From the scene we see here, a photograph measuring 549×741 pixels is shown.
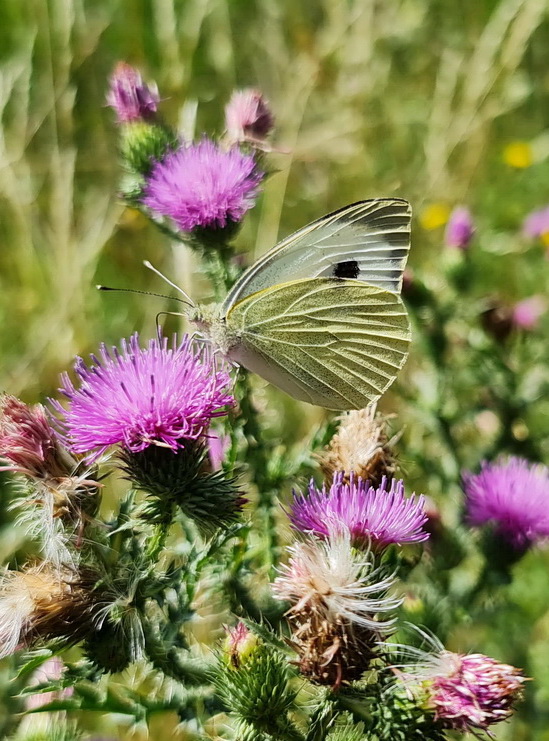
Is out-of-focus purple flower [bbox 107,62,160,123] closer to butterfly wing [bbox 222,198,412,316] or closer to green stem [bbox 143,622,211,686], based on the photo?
butterfly wing [bbox 222,198,412,316]

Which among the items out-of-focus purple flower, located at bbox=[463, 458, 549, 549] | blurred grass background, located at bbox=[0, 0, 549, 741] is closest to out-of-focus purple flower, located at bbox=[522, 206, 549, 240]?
blurred grass background, located at bbox=[0, 0, 549, 741]

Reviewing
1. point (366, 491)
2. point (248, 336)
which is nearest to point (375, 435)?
point (366, 491)

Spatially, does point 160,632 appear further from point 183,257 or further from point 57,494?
point 183,257

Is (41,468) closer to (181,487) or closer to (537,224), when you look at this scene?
(181,487)

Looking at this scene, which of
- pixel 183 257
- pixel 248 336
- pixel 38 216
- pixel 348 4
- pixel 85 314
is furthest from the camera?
pixel 348 4

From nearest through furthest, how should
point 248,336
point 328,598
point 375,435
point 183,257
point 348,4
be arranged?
1. point 328,598
2. point 375,435
3. point 248,336
4. point 183,257
5. point 348,4

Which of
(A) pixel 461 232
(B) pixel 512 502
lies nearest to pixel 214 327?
(B) pixel 512 502

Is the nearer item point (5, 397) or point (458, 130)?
point (5, 397)
